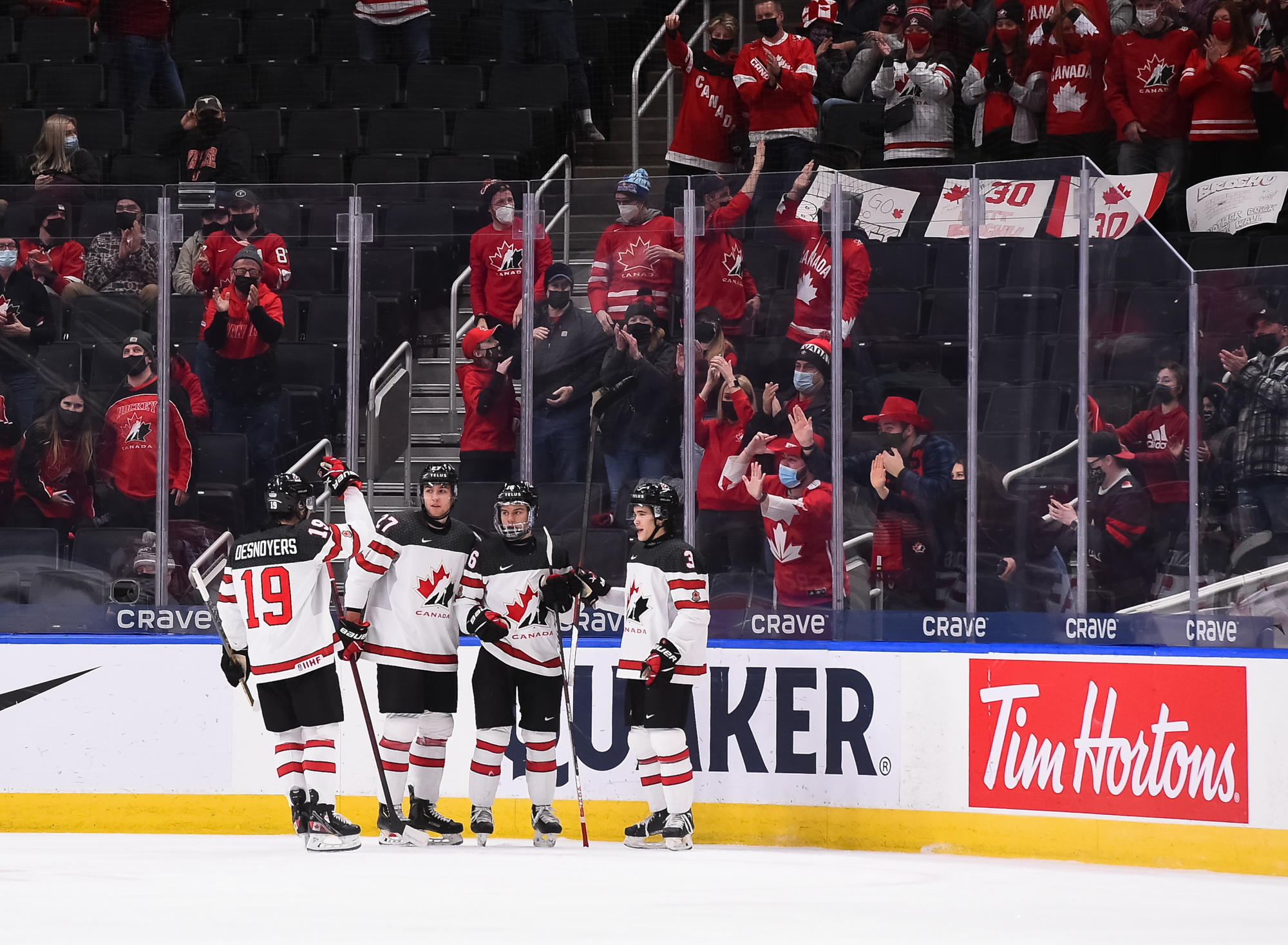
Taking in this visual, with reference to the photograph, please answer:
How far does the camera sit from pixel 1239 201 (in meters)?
8.84

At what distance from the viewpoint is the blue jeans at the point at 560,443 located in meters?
7.25

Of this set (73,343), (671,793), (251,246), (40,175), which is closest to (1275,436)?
(671,793)

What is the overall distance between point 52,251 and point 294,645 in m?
2.28

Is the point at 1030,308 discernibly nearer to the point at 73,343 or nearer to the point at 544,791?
the point at 544,791

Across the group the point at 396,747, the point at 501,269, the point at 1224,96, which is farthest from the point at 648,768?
the point at 1224,96

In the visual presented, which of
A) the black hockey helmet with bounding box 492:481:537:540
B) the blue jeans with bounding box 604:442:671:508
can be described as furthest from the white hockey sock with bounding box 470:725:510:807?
the blue jeans with bounding box 604:442:671:508

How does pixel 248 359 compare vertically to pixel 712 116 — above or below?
below

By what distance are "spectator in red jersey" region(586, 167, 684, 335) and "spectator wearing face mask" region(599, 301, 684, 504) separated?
0.07 m

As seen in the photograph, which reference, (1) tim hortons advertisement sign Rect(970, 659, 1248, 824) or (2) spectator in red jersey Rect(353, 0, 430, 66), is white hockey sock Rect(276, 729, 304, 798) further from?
(2) spectator in red jersey Rect(353, 0, 430, 66)

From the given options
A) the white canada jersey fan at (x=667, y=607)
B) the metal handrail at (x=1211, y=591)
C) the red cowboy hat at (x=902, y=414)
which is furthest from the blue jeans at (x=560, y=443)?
the metal handrail at (x=1211, y=591)

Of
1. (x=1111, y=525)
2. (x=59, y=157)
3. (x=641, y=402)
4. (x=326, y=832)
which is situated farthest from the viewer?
(x=59, y=157)

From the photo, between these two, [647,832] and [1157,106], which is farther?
[1157,106]

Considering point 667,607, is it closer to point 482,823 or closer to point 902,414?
point 482,823

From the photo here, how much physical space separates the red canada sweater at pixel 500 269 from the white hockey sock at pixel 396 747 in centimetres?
175
